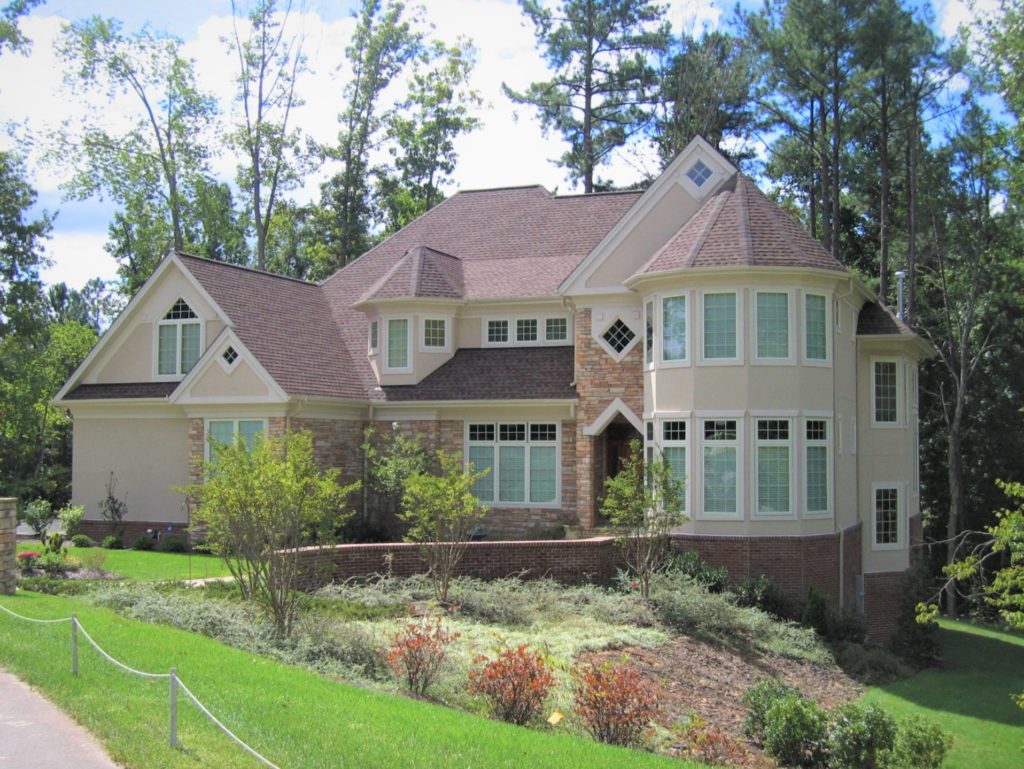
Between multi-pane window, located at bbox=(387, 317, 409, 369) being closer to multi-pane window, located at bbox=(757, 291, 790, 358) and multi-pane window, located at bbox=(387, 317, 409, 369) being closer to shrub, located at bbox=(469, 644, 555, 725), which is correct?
multi-pane window, located at bbox=(757, 291, 790, 358)

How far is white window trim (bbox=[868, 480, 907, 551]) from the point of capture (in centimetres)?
2348

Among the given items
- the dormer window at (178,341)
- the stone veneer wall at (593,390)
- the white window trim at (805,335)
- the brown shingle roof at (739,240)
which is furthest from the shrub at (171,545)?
the white window trim at (805,335)

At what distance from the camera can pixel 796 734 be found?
12.6 metres

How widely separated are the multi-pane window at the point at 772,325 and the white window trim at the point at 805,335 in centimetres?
28

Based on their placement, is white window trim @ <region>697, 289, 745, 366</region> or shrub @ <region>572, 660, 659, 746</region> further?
white window trim @ <region>697, 289, 745, 366</region>

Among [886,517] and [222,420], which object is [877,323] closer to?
[886,517]

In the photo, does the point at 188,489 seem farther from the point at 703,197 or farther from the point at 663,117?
the point at 663,117

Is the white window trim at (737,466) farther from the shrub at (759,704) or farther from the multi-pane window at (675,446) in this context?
the shrub at (759,704)

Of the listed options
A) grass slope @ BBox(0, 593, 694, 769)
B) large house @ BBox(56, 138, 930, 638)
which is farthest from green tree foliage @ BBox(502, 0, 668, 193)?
grass slope @ BBox(0, 593, 694, 769)

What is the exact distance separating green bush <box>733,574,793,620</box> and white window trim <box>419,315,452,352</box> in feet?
33.4

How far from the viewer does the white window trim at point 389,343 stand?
25.8m

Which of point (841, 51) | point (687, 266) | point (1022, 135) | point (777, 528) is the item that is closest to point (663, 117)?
point (841, 51)

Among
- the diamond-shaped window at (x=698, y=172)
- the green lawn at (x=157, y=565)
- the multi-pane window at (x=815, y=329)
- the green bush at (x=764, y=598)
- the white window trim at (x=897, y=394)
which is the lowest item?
the green bush at (x=764, y=598)

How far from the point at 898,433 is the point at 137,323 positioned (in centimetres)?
1851
